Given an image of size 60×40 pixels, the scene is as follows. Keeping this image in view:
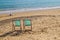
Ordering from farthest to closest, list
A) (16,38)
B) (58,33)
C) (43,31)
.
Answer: (43,31) → (58,33) → (16,38)

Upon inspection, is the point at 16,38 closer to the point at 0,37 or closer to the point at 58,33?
the point at 0,37

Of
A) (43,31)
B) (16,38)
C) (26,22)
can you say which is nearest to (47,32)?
(43,31)

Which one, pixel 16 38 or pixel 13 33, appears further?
pixel 13 33

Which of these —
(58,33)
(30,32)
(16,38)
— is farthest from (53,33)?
(16,38)

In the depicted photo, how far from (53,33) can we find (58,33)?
27 cm

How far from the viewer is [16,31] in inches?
437

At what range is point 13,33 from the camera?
35.2ft

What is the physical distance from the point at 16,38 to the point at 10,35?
33.3 inches

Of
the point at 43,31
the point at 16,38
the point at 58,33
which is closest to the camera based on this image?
the point at 16,38

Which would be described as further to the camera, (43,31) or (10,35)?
(43,31)

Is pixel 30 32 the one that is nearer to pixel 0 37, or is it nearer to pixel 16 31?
pixel 16 31

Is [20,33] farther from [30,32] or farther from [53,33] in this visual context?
[53,33]

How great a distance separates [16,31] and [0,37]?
4.80 ft

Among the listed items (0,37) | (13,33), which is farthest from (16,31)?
(0,37)
